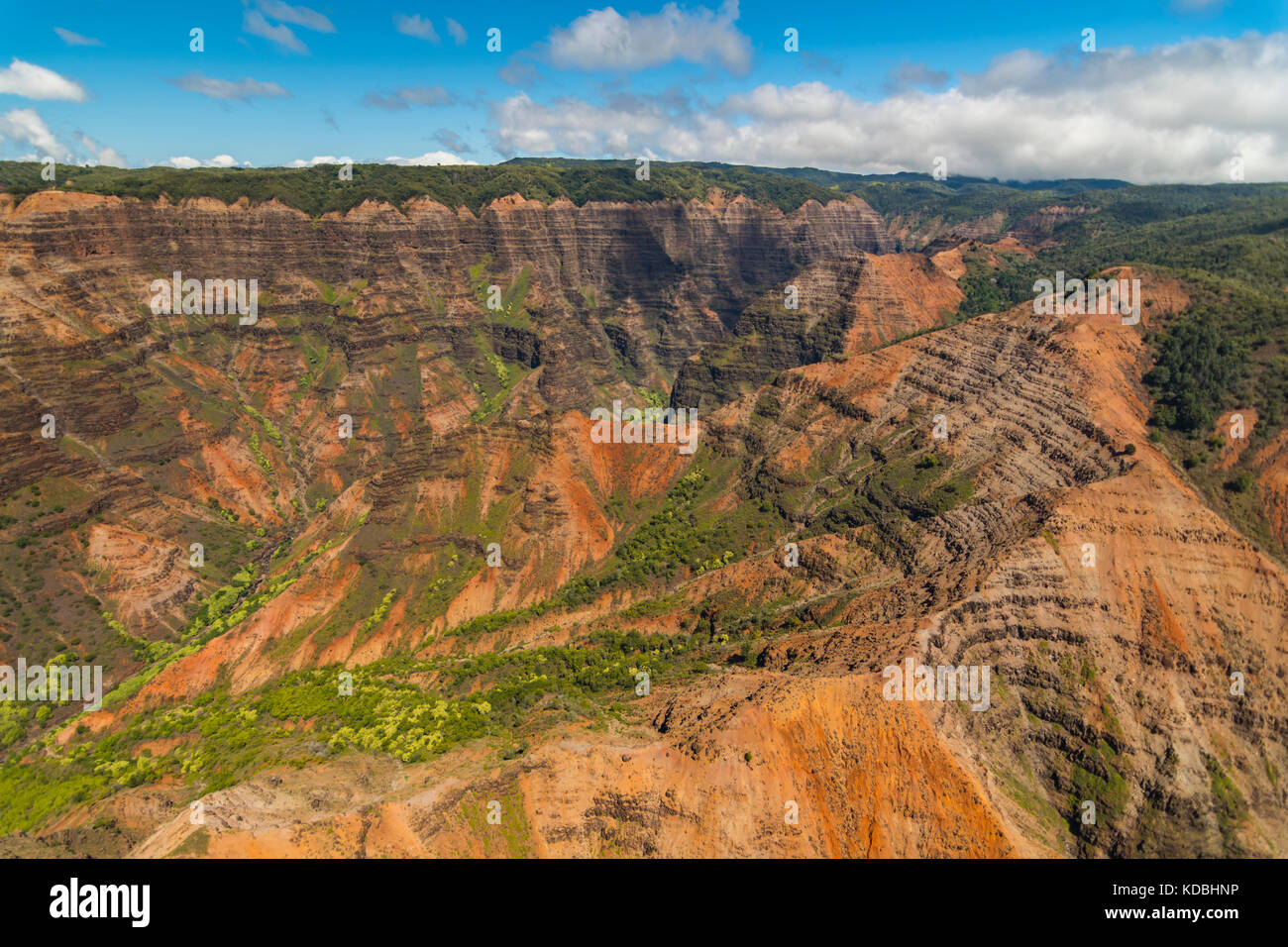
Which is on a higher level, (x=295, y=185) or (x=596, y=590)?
(x=295, y=185)

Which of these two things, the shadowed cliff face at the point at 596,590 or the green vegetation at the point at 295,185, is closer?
the shadowed cliff face at the point at 596,590

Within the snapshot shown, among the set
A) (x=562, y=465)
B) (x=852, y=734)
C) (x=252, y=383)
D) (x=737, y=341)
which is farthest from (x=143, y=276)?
(x=852, y=734)

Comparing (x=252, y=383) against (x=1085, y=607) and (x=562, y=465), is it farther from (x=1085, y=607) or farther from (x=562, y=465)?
(x=1085, y=607)

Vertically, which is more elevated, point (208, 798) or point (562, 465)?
point (562, 465)

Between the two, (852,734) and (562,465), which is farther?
(562,465)

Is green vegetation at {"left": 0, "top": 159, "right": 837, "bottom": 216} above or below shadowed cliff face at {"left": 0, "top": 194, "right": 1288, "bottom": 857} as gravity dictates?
above

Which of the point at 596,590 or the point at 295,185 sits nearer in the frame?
the point at 596,590

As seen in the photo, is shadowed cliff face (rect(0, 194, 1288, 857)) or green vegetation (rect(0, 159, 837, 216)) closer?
shadowed cliff face (rect(0, 194, 1288, 857))

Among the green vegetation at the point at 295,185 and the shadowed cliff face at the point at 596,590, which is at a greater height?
the green vegetation at the point at 295,185
